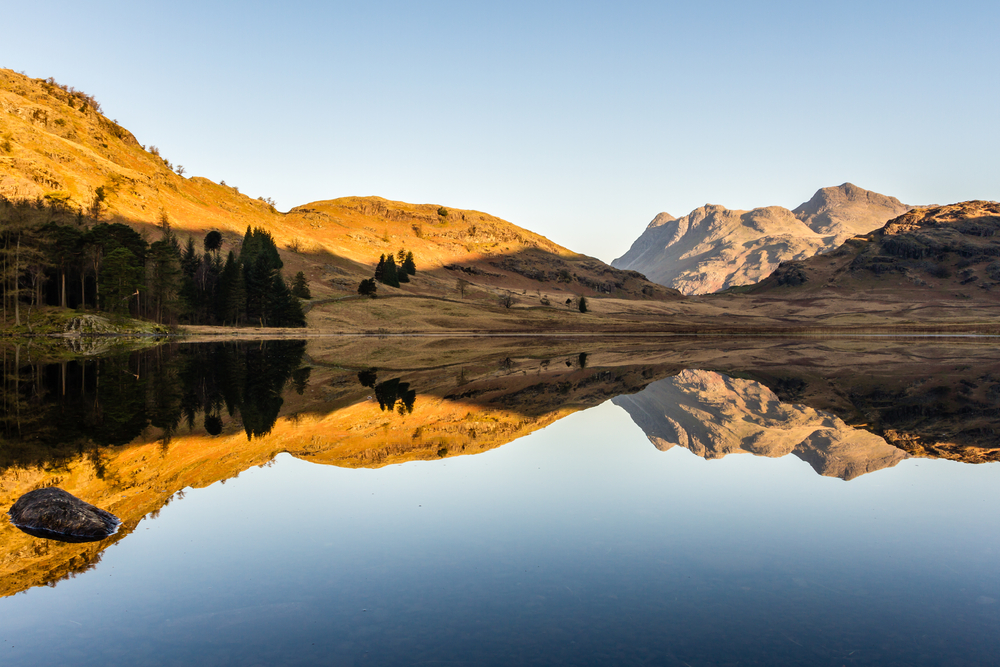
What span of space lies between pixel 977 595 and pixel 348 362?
48657 mm

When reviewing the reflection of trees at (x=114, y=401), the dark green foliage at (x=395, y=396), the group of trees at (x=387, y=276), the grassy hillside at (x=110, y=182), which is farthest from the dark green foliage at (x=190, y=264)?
the dark green foliage at (x=395, y=396)

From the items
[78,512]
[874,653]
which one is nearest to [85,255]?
[78,512]

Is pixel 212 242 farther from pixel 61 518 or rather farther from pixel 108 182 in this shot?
pixel 61 518

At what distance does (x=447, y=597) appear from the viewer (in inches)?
314

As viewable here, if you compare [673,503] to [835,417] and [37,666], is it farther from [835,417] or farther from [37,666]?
[835,417]

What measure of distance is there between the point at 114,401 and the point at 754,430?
2497 cm

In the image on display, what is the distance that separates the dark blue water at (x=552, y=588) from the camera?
6832 mm

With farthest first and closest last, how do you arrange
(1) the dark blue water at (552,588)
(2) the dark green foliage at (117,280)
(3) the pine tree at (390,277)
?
(3) the pine tree at (390,277) → (2) the dark green foliage at (117,280) → (1) the dark blue water at (552,588)

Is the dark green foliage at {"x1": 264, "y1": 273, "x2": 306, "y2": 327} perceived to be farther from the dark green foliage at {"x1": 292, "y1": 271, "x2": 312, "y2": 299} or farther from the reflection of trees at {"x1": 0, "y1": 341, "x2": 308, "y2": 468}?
the reflection of trees at {"x1": 0, "y1": 341, "x2": 308, "y2": 468}

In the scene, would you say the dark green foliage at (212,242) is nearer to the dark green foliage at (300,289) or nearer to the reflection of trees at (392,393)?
the dark green foliage at (300,289)

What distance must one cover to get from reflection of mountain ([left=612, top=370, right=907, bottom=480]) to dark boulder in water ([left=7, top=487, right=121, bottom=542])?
569 inches

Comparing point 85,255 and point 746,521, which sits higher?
point 85,255

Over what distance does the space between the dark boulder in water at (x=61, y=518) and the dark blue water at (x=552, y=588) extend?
6.66 ft

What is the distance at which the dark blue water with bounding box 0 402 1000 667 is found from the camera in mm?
6832
